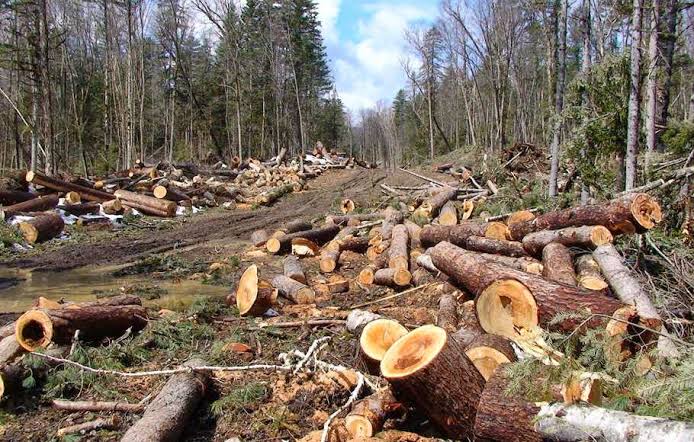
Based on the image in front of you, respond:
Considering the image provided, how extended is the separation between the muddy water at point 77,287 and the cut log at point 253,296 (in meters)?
1.34

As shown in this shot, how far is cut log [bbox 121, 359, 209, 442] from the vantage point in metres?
4.20

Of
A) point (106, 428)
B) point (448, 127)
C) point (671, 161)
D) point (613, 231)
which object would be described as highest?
point (448, 127)

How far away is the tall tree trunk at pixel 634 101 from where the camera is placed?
8852mm

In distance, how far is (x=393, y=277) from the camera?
29.6 feet

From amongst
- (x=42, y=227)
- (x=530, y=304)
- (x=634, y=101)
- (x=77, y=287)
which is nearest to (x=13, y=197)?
(x=42, y=227)

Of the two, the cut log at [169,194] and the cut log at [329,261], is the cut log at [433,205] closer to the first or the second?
the cut log at [329,261]

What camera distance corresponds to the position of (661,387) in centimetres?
325

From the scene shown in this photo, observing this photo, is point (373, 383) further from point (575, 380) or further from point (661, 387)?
point (661, 387)

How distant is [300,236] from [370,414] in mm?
8225

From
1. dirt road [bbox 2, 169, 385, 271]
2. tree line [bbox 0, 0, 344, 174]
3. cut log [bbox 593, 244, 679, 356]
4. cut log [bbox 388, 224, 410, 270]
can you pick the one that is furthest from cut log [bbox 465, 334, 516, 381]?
tree line [bbox 0, 0, 344, 174]

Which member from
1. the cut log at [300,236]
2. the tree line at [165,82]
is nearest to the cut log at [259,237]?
the cut log at [300,236]

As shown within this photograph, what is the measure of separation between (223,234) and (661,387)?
42.9 feet

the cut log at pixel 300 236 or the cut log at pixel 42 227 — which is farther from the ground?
the cut log at pixel 42 227

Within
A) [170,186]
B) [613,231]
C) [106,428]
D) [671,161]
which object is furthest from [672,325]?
[170,186]
